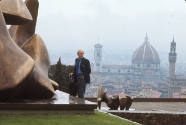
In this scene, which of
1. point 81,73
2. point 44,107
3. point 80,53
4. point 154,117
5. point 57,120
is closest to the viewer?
point 57,120

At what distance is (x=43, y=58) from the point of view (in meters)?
11.0

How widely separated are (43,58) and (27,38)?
101cm

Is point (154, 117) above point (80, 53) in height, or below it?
below

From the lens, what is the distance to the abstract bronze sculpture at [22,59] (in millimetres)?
8648

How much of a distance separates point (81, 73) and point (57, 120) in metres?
3.65

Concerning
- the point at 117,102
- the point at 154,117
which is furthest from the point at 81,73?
the point at 117,102

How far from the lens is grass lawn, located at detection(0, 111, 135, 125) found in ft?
25.3

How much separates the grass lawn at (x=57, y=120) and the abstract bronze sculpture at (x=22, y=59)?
72 centimetres

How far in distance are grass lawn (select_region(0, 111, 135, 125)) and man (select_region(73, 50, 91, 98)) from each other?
109 inches

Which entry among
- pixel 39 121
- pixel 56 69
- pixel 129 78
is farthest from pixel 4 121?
pixel 129 78

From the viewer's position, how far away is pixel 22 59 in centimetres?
893

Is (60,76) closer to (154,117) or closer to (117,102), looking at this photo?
(117,102)

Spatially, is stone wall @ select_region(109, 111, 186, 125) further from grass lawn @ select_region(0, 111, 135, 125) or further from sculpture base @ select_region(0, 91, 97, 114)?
grass lawn @ select_region(0, 111, 135, 125)

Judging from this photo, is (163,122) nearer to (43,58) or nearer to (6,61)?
(43,58)
